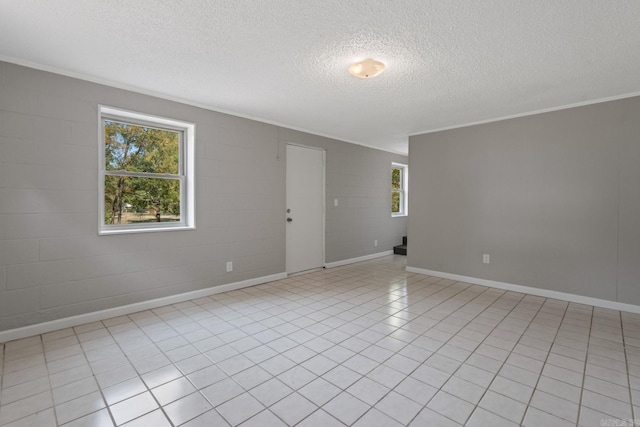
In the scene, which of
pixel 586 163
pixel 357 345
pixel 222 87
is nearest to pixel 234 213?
pixel 222 87

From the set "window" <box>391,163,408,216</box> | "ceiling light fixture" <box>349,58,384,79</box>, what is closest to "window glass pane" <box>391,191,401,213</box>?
"window" <box>391,163,408,216</box>

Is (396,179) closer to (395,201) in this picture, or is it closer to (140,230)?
(395,201)

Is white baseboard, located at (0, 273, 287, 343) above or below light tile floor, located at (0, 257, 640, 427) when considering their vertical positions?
above

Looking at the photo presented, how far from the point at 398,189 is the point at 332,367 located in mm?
5597

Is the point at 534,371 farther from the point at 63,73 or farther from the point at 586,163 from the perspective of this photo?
the point at 63,73

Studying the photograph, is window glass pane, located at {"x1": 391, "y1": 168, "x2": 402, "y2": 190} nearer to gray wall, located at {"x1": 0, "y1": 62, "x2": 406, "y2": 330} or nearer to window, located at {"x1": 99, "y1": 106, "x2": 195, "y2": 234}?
gray wall, located at {"x1": 0, "y1": 62, "x2": 406, "y2": 330}

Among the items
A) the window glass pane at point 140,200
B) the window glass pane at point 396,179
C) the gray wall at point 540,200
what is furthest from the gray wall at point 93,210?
the window glass pane at point 396,179

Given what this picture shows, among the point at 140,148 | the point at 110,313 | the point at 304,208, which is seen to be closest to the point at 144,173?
the point at 140,148

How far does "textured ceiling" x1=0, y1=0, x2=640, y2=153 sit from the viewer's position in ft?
6.14

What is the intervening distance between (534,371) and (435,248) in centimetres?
280

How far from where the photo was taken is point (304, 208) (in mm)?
5016

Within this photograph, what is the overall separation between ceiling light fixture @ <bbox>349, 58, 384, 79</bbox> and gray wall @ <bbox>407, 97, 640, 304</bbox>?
8.35 ft

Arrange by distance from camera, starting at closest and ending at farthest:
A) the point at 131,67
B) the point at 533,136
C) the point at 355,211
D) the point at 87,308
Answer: the point at 131,67 < the point at 87,308 < the point at 533,136 < the point at 355,211

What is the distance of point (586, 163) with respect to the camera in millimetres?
3494
